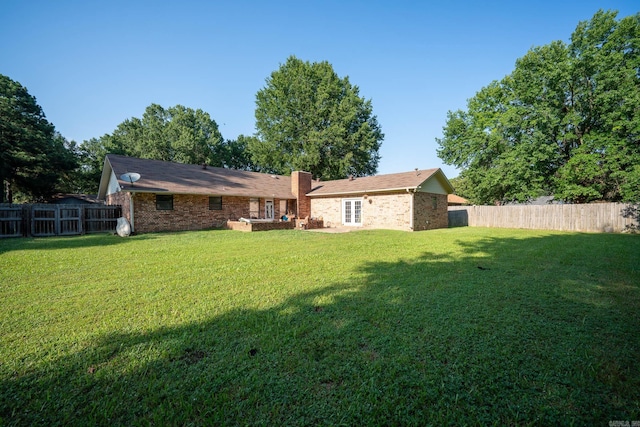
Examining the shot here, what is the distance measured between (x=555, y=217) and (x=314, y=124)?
24208mm

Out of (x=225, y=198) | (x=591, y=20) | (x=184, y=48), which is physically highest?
(x=591, y=20)

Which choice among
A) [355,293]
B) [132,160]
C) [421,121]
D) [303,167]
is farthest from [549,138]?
[132,160]

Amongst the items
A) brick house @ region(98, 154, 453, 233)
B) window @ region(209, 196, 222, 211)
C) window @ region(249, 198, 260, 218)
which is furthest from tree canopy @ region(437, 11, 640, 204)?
window @ region(209, 196, 222, 211)

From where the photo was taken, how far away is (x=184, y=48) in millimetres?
11719

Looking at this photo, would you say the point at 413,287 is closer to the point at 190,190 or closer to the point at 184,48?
the point at 184,48

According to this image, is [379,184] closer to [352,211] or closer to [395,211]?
[395,211]

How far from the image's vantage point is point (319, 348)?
108 inches

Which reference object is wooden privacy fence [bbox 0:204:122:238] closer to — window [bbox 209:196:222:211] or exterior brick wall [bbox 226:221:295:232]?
window [bbox 209:196:222:211]

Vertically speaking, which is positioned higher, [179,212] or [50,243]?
[179,212]

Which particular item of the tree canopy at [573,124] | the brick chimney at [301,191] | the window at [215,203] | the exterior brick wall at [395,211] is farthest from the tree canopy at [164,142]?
the tree canopy at [573,124]

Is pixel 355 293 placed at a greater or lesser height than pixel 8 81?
lesser

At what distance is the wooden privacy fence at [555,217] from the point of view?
50.5 ft

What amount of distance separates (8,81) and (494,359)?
128 feet

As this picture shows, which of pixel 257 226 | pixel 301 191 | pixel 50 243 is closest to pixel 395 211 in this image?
pixel 301 191
